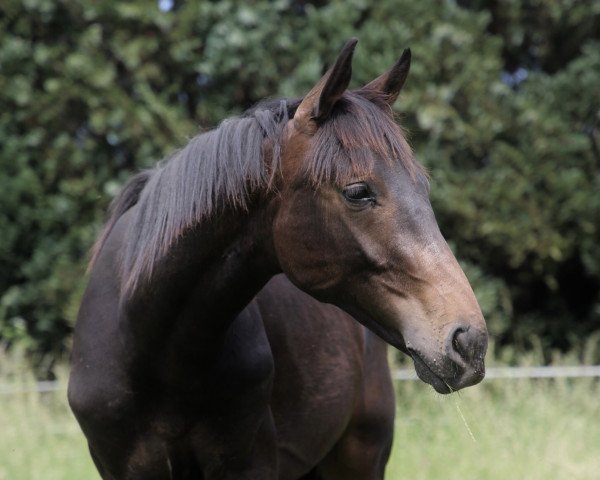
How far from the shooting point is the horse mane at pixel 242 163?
2.21 metres

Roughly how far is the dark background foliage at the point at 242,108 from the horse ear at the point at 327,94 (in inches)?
165

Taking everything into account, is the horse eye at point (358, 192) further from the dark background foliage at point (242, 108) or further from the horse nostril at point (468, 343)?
the dark background foliage at point (242, 108)

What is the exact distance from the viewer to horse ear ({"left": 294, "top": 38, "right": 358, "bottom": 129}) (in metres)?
2.19

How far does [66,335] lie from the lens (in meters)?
7.06

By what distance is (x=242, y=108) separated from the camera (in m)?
7.16

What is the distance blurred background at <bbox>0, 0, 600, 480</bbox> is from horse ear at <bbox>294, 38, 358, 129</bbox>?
13.6 feet

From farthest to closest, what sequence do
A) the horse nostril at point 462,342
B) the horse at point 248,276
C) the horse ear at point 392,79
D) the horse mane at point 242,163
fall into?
the horse ear at point 392,79 < the horse mane at point 242,163 < the horse at point 248,276 < the horse nostril at point 462,342

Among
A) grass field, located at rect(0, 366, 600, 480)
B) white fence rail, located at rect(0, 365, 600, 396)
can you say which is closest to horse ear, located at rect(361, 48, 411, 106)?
grass field, located at rect(0, 366, 600, 480)

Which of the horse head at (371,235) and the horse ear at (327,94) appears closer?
the horse head at (371,235)

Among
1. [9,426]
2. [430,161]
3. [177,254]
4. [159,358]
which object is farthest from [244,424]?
[430,161]

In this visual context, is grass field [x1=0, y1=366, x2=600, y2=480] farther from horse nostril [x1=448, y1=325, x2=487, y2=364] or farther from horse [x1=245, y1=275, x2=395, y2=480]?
horse nostril [x1=448, y1=325, x2=487, y2=364]

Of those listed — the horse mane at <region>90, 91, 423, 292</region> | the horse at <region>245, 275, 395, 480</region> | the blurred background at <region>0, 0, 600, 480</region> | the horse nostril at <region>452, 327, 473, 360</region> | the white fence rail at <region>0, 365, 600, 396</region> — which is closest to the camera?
the horse nostril at <region>452, 327, 473, 360</region>

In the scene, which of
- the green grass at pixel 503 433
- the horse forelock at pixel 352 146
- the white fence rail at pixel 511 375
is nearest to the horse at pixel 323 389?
the horse forelock at pixel 352 146

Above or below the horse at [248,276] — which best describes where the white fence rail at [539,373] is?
below
